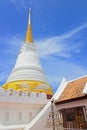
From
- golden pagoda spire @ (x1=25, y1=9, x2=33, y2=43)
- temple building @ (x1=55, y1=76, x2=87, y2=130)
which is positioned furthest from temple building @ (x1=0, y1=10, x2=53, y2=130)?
temple building @ (x1=55, y1=76, x2=87, y2=130)

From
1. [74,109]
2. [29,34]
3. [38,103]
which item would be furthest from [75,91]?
[29,34]

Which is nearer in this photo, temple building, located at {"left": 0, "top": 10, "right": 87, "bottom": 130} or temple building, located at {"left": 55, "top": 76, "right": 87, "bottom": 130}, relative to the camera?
→ temple building, located at {"left": 55, "top": 76, "right": 87, "bottom": 130}

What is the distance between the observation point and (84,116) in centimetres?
1115

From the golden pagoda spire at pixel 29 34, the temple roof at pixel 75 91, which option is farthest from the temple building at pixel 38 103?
the golden pagoda spire at pixel 29 34

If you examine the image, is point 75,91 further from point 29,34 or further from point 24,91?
point 29,34

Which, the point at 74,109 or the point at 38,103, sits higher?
the point at 38,103

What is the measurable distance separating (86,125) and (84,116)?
0.58 metres

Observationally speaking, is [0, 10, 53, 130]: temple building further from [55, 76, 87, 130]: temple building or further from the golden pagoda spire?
[55, 76, 87, 130]: temple building

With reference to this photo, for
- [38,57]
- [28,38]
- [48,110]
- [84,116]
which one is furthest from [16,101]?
[28,38]

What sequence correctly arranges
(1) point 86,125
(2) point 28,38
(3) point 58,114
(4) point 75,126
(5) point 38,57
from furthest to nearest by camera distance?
(2) point 28,38, (5) point 38,57, (3) point 58,114, (4) point 75,126, (1) point 86,125

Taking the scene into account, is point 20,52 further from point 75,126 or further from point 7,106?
point 75,126

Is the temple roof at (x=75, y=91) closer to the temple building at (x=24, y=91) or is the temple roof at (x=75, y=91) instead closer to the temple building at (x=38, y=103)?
the temple building at (x=38, y=103)

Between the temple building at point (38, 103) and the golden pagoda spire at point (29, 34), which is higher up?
the golden pagoda spire at point (29, 34)

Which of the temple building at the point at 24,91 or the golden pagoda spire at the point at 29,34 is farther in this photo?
the golden pagoda spire at the point at 29,34
